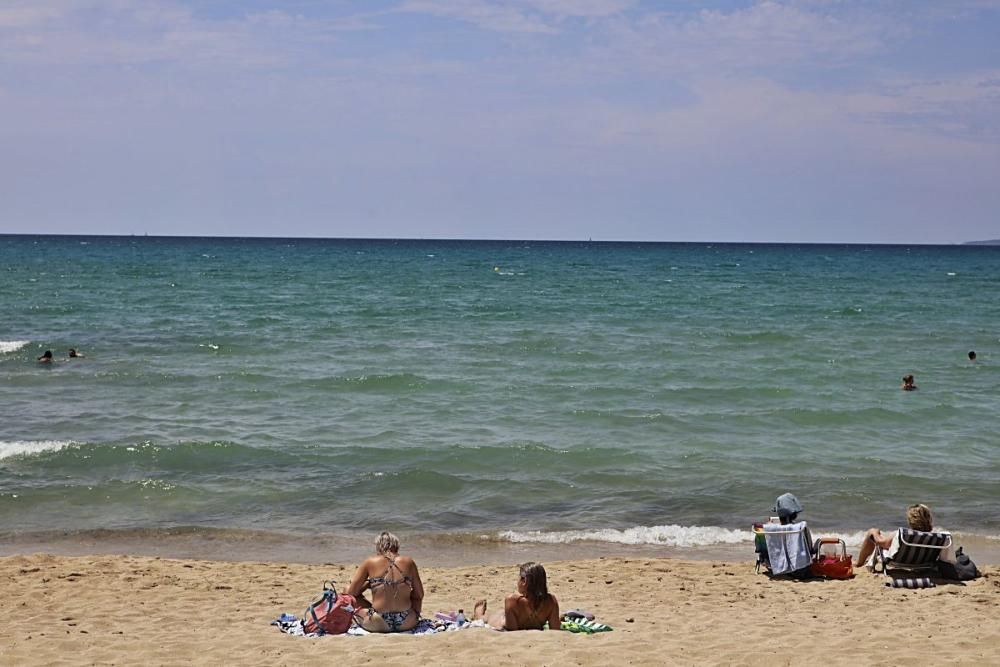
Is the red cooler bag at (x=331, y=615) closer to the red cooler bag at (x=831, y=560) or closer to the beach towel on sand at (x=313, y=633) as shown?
the beach towel on sand at (x=313, y=633)

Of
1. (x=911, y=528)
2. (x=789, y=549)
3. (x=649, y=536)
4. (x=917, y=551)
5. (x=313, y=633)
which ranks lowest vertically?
(x=649, y=536)

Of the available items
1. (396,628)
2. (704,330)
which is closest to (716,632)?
(396,628)

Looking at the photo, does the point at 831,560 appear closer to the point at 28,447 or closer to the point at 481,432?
the point at 481,432

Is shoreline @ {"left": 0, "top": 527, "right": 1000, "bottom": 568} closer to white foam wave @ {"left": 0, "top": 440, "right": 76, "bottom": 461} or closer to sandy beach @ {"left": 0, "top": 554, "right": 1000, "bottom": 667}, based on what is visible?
sandy beach @ {"left": 0, "top": 554, "right": 1000, "bottom": 667}

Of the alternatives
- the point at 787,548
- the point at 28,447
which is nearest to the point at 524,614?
the point at 787,548

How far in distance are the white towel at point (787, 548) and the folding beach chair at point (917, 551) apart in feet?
2.71

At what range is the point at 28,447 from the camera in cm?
1556

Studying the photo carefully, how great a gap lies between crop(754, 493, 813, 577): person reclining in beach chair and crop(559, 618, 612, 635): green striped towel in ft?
8.80

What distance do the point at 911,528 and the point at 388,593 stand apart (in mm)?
5295

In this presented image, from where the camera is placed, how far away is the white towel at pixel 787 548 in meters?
10.2

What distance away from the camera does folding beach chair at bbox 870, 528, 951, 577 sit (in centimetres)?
974

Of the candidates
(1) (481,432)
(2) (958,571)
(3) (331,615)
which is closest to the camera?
(3) (331,615)

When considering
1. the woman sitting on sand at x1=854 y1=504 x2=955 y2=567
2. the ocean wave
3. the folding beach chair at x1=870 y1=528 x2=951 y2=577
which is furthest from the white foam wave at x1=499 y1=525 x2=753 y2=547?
the folding beach chair at x1=870 y1=528 x2=951 y2=577

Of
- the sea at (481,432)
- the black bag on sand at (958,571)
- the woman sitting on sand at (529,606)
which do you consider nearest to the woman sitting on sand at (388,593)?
the woman sitting on sand at (529,606)
